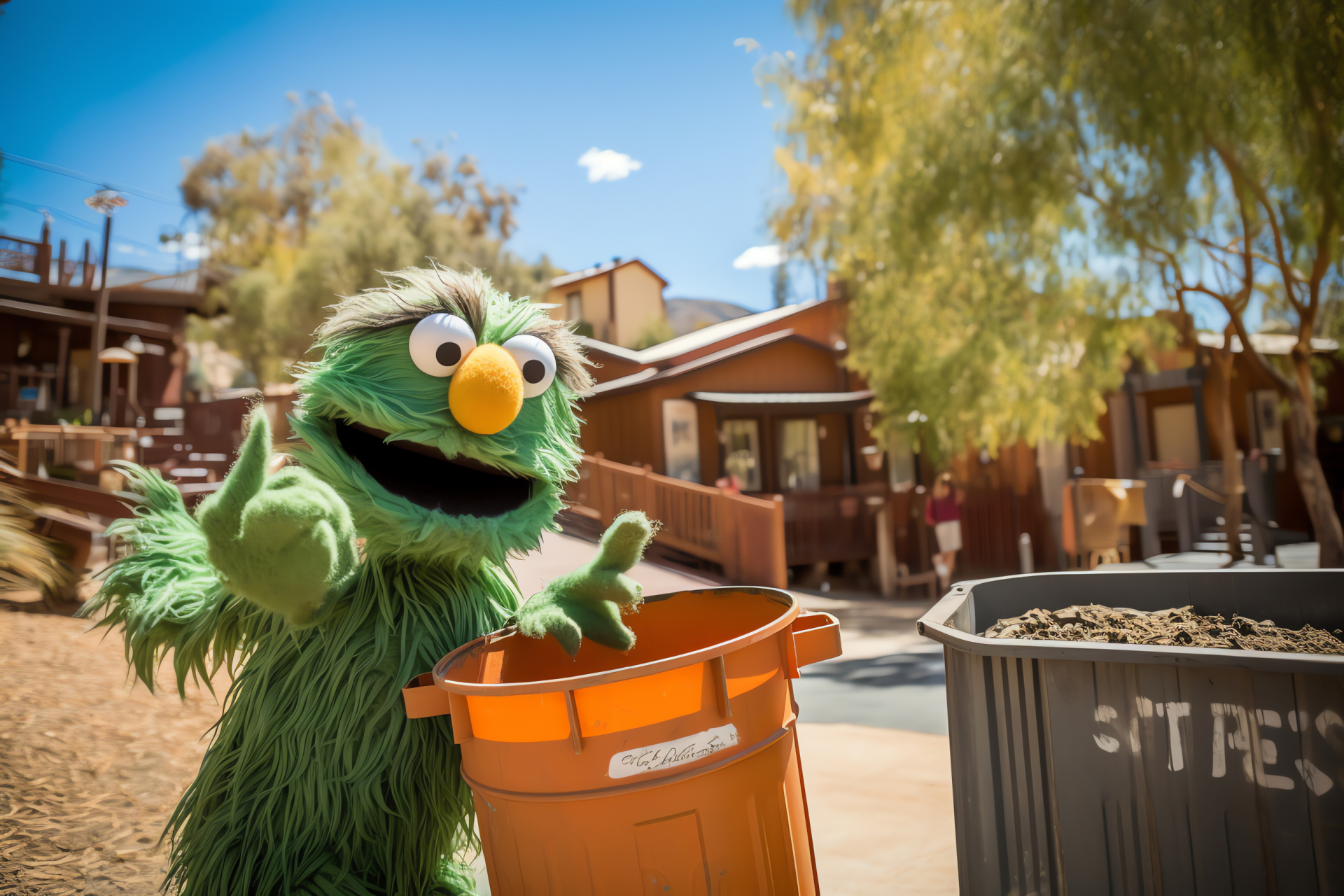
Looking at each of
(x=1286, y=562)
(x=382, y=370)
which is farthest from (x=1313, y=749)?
(x=1286, y=562)

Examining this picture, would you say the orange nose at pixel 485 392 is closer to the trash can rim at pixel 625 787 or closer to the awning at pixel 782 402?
the trash can rim at pixel 625 787

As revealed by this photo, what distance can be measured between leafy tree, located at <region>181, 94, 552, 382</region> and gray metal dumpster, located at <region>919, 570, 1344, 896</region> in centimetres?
1490

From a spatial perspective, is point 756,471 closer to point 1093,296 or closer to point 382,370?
point 1093,296

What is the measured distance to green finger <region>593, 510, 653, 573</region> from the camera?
6.33 ft

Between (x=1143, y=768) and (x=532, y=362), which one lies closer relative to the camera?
(x=1143, y=768)

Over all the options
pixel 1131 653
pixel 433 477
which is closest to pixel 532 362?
pixel 433 477

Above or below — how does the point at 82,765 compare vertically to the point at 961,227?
below

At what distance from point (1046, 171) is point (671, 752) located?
8472mm

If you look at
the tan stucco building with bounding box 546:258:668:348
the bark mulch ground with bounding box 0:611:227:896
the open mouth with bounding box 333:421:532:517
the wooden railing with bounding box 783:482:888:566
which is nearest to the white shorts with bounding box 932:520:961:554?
the wooden railing with bounding box 783:482:888:566

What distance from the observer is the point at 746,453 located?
1470 centimetres

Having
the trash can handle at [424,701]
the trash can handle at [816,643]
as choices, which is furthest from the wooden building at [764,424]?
the trash can handle at [424,701]

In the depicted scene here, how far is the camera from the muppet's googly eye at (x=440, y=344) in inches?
79.0

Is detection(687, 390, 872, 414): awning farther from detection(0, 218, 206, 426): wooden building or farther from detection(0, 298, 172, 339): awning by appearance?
detection(0, 218, 206, 426): wooden building

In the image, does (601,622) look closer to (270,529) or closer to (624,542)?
(624,542)
